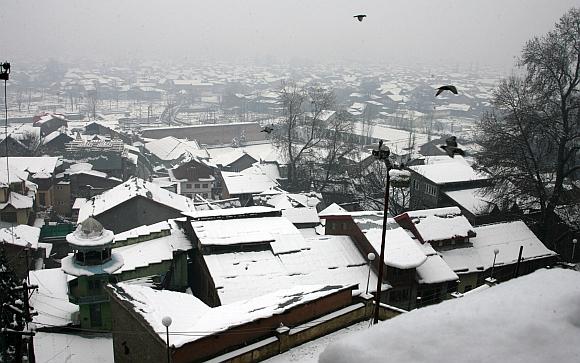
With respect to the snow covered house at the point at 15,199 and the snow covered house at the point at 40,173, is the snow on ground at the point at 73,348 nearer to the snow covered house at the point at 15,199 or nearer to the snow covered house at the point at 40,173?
the snow covered house at the point at 15,199

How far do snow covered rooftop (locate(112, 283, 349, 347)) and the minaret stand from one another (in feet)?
13.7

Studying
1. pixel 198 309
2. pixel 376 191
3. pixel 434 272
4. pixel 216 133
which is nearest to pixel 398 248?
pixel 434 272

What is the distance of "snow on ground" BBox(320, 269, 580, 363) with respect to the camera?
3195mm

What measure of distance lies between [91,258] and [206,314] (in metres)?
7.44

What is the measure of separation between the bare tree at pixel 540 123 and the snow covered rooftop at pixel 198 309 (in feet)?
45.2

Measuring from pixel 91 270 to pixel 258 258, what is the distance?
5.93 m

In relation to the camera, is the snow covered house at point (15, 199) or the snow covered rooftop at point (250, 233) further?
the snow covered house at point (15, 199)

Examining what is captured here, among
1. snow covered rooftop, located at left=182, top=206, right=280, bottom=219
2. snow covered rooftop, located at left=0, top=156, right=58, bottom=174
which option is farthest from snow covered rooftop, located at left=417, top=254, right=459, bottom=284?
snow covered rooftop, located at left=0, top=156, right=58, bottom=174

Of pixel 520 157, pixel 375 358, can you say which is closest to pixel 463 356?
pixel 375 358

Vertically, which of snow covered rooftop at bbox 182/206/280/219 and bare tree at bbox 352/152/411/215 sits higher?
snow covered rooftop at bbox 182/206/280/219

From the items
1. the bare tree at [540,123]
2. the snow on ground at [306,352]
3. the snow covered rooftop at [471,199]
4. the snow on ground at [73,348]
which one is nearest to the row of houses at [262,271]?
the snow on ground at [306,352]

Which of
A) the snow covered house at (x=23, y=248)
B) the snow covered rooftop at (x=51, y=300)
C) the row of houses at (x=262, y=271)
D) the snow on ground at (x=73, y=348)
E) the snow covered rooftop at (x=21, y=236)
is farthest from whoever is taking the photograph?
the snow covered rooftop at (x=21, y=236)

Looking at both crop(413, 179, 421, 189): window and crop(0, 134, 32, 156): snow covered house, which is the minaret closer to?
crop(413, 179, 421, 189): window

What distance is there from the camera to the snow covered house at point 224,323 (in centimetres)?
984
